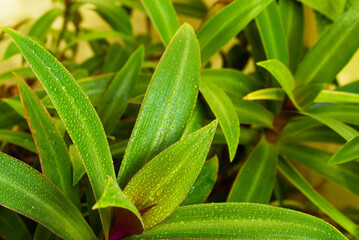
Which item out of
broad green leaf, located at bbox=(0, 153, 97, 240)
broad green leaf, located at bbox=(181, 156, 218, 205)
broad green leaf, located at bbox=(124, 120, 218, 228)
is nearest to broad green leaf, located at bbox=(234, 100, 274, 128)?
broad green leaf, located at bbox=(181, 156, 218, 205)

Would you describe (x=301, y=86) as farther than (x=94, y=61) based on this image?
No

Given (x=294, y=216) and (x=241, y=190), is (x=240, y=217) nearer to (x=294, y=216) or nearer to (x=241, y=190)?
(x=294, y=216)

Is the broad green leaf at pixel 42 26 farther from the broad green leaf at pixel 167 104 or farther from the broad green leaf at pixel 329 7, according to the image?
the broad green leaf at pixel 329 7

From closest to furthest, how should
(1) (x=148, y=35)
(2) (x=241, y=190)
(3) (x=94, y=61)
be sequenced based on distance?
(2) (x=241, y=190)
(3) (x=94, y=61)
(1) (x=148, y=35)

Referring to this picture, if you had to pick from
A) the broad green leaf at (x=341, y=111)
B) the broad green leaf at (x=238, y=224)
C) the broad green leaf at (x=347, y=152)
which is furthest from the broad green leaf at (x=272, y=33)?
the broad green leaf at (x=238, y=224)

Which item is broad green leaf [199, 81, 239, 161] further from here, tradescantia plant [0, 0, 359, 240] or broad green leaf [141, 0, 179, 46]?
broad green leaf [141, 0, 179, 46]

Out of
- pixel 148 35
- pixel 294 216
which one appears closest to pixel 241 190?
pixel 294 216

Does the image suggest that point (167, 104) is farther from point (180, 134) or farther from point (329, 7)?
point (329, 7)

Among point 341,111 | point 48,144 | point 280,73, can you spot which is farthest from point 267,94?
point 48,144
